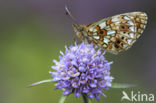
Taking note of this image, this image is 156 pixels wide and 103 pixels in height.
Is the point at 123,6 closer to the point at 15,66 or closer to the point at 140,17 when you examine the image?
the point at 15,66

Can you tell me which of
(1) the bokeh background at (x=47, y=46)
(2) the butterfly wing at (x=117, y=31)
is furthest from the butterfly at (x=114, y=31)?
(1) the bokeh background at (x=47, y=46)

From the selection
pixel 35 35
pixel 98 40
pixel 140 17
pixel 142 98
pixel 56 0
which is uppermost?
pixel 56 0

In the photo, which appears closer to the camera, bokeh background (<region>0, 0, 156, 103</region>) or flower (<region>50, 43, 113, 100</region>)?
flower (<region>50, 43, 113, 100</region>)

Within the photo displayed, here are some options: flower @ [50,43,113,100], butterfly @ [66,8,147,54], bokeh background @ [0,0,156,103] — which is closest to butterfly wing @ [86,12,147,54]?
butterfly @ [66,8,147,54]

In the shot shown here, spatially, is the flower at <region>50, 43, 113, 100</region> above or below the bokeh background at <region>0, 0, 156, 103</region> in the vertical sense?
below

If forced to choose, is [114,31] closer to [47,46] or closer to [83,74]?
[83,74]

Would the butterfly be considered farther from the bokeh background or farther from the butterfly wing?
the bokeh background

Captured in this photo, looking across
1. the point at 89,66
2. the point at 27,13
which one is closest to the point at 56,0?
the point at 27,13

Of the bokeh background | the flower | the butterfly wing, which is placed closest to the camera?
the flower
